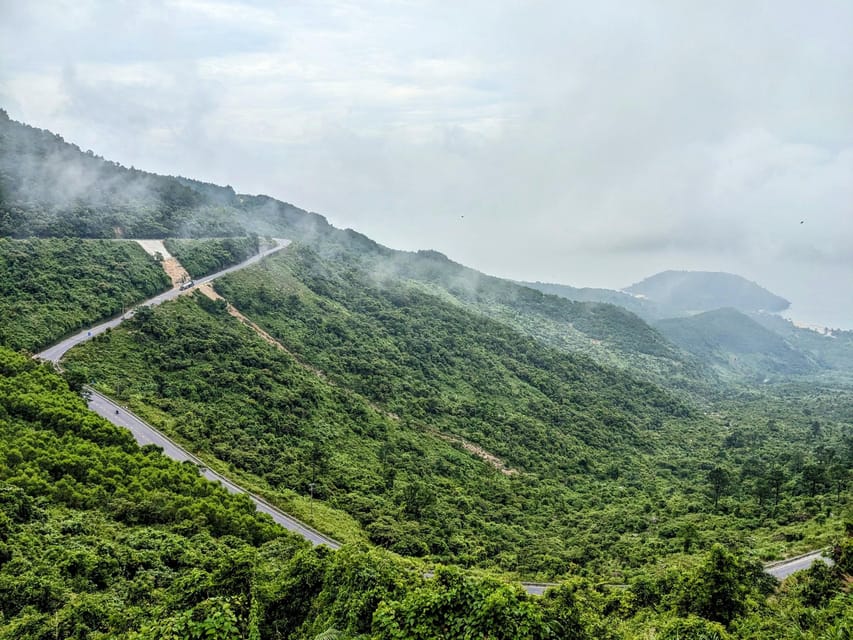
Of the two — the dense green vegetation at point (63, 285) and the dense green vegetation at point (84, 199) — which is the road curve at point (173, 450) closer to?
the dense green vegetation at point (63, 285)

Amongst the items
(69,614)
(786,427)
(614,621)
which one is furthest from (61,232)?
(786,427)

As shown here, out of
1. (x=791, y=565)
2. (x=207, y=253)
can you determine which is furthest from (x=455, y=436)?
(x=207, y=253)

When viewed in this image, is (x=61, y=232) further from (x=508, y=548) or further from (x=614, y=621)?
(x=614, y=621)

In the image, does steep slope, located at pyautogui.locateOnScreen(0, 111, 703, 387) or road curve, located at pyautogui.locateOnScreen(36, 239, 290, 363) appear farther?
steep slope, located at pyautogui.locateOnScreen(0, 111, 703, 387)

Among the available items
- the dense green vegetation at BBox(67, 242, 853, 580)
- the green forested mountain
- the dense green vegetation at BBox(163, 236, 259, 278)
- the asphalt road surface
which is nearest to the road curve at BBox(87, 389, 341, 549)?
the green forested mountain

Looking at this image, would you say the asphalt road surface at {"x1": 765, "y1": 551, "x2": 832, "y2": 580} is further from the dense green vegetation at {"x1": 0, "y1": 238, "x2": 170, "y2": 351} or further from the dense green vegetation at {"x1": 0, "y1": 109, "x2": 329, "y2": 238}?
the dense green vegetation at {"x1": 0, "y1": 109, "x2": 329, "y2": 238}

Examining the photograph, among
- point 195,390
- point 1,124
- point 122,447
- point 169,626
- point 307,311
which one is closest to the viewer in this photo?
point 169,626
